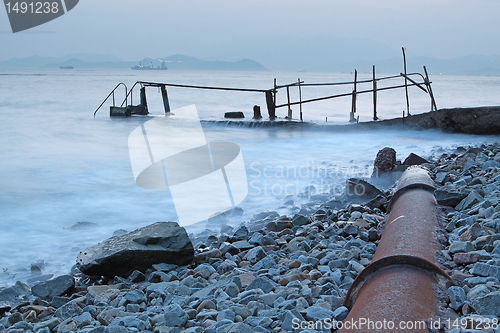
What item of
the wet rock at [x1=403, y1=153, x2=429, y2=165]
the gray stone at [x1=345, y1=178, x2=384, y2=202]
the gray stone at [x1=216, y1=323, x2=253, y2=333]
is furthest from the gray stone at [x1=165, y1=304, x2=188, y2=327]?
the wet rock at [x1=403, y1=153, x2=429, y2=165]

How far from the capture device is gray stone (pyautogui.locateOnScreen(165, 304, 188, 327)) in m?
2.38

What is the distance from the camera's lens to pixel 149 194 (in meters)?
7.22

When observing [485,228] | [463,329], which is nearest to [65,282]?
[463,329]

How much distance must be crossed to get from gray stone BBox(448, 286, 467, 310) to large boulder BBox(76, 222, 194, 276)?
2394mm

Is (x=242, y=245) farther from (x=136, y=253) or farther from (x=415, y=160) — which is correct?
(x=415, y=160)

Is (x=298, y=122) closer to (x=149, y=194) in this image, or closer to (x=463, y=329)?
(x=149, y=194)

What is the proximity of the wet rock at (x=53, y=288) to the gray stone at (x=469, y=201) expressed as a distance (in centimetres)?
358

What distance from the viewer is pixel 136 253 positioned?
11.6 feet

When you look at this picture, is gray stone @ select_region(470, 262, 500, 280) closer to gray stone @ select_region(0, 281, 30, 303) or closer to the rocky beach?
the rocky beach

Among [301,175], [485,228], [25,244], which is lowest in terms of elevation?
[301,175]

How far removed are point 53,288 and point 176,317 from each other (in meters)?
1.45

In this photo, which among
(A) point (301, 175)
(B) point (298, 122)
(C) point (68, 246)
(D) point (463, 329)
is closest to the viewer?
(D) point (463, 329)


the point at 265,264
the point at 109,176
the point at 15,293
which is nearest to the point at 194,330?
the point at 265,264

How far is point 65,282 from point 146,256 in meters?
0.69
